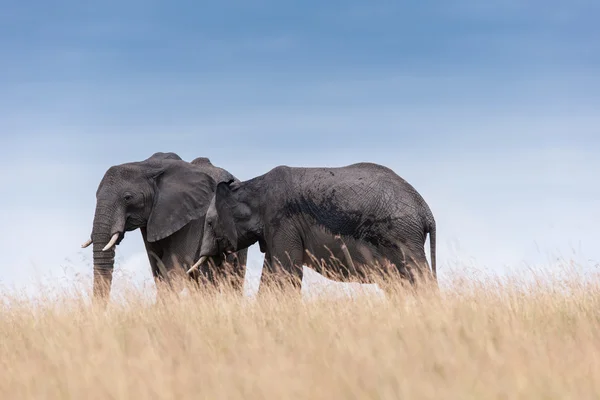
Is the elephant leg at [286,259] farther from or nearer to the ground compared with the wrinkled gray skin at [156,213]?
nearer to the ground

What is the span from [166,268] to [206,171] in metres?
2.19

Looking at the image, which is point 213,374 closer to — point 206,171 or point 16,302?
point 16,302

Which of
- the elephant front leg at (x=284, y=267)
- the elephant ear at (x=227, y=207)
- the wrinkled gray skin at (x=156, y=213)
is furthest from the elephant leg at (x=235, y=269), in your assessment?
the elephant front leg at (x=284, y=267)

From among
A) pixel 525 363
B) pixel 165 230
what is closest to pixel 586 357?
pixel 525 363

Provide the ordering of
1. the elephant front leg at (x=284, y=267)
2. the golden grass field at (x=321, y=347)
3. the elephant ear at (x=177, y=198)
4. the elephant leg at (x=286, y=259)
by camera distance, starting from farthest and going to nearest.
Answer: the elephant ear at (x=177, y=198)
the elephant leg at (x=286, y=259)
the elephant front leg at (x=284, y=267)
the golden grass field at (x=321, y=347)

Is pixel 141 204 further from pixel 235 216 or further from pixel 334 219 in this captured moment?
pixel 334 219

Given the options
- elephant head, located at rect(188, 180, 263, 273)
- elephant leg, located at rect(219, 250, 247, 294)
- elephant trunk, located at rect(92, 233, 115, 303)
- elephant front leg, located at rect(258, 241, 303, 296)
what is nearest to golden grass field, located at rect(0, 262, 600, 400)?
elephant front leg, located at rect(258, 241, 303, 296)

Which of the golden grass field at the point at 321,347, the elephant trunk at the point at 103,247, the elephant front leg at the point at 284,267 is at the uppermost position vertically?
the elephant trunk at the point at 103,247

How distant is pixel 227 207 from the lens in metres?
15.0

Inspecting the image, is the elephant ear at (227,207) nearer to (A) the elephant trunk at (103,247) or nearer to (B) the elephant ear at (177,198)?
(B) the elephant ear at (177,198)

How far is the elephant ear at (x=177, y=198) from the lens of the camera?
16.6 m

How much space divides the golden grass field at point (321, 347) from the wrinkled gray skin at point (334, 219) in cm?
114

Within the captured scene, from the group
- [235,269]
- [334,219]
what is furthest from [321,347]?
[235,269]

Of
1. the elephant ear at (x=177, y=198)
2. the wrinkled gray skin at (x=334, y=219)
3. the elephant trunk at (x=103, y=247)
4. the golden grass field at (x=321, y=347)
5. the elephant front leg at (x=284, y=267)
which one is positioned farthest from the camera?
the elephant ear at (x=177, y=198)
